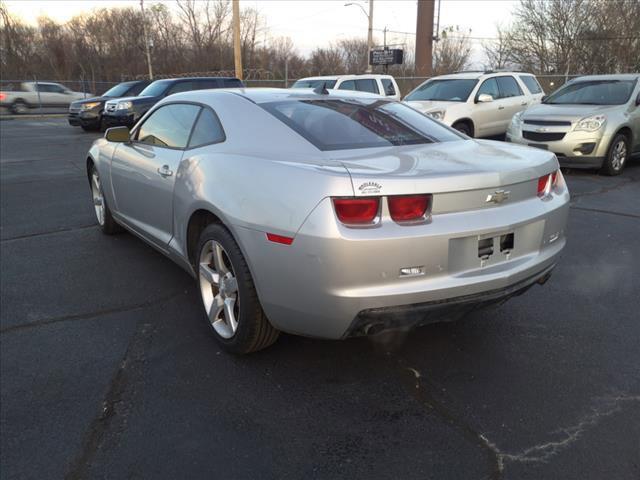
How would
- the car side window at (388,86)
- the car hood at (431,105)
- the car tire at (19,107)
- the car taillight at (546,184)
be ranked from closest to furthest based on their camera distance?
1. the car taillight at (546,184)
2. the car hood at (431,105)
3. the car side window at (388,86)
4. the car tire at (19,107)

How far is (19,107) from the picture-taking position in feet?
85.8

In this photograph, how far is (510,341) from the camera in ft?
10.3

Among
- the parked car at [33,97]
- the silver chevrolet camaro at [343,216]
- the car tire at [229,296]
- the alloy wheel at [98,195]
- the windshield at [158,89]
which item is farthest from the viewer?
the parked car at [33,97]

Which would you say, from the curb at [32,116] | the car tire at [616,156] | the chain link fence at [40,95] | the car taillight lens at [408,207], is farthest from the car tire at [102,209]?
the curb at [32,116]

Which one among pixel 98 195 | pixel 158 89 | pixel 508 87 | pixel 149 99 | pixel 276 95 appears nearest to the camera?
pixel 276 95

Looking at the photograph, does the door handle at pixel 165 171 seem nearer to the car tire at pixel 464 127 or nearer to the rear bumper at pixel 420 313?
the rear bumper at pixel 420 313

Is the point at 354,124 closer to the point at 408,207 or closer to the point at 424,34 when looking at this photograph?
the point at 408,207

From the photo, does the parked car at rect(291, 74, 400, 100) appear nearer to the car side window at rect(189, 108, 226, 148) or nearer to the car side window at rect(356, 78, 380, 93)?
the car side window at rect(356, 78, 380, 93)

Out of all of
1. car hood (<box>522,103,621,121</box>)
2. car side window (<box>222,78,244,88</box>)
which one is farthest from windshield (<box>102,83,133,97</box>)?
car hood (<box>522,103,621,121</box>)

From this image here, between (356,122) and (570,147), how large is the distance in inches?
248

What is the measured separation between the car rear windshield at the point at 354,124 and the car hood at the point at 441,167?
0.52 feet

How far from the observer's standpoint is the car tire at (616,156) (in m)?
8.29

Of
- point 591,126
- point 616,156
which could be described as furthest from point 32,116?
point 616,156

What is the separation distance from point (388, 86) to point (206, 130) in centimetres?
1066
